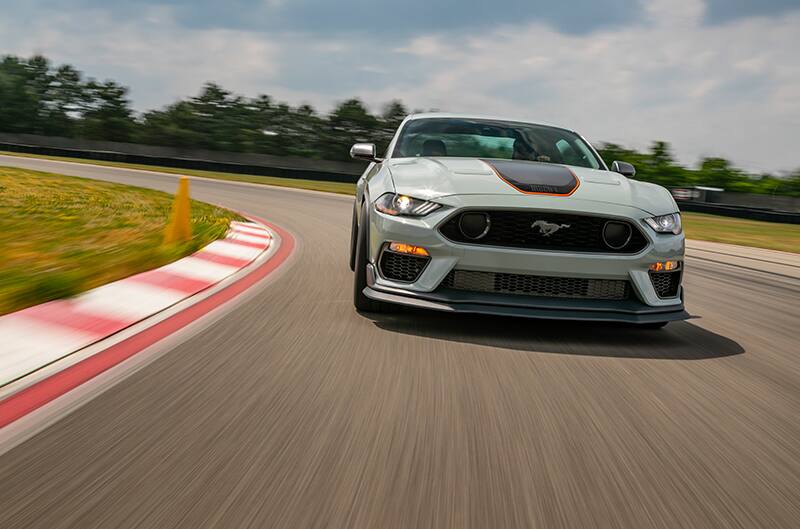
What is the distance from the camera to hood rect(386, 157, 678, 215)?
178 inches

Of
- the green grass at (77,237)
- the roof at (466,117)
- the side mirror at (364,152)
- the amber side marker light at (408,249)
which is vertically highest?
the roof at (466,117)

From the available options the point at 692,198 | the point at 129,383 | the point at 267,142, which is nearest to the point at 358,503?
the point at 129,383

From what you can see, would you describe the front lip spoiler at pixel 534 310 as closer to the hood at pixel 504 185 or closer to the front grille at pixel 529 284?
the front grille at pixel 529 284

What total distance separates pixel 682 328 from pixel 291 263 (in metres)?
3.78

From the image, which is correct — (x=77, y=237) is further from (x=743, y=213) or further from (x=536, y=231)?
(x=743, y=213)

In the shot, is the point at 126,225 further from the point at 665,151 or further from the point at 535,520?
the point at 665,151

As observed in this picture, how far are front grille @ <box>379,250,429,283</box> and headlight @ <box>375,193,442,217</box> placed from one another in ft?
0.80

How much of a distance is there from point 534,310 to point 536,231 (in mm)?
461

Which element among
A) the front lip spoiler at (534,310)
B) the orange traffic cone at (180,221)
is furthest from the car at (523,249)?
the orange traffic cone at (180,221)

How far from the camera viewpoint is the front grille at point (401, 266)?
4457mm

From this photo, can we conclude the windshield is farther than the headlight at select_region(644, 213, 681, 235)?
Yes

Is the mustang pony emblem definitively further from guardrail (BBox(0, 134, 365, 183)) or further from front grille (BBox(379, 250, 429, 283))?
guardrail (BBox(0, 134, 365, 183))

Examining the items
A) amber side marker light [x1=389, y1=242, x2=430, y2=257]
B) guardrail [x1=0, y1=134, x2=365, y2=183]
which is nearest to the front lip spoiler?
amber side marker light [x1=389, y1=242, x2=430, y2=257]

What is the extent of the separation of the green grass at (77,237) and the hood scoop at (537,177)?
2.93 meters
